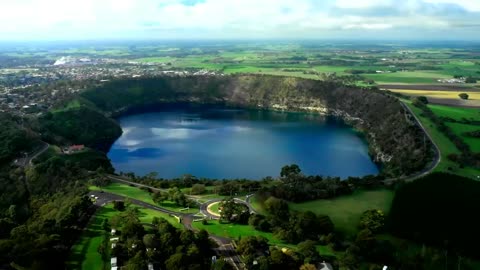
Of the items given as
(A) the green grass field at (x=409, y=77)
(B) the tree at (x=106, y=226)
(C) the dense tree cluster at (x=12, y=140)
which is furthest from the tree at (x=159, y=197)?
(A) the green grass field at (x=409, y=77)

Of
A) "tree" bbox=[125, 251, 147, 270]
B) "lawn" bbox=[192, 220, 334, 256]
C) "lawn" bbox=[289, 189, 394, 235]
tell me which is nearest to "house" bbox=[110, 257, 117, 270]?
"tree" bbox=[125, 251, 147, 270]

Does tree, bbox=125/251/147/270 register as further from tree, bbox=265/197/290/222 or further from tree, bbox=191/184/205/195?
tree, bbox=191/184/205/195

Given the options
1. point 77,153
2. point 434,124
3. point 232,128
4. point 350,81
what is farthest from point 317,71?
point 77,153

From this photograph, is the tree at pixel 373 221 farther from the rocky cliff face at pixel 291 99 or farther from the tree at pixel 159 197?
the rocky cliff face at pixel 291 99

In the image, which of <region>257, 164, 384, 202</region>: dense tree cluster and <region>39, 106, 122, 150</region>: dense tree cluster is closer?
<region>257, 164, 384, 202</region>: dense tree cluster

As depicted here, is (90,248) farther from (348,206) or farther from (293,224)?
(348,206)

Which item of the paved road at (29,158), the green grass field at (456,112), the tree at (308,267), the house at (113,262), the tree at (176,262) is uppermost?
the green grass field at (456,112)

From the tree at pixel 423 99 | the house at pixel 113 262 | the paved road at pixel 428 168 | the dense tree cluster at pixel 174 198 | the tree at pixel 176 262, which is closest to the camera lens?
the tree at pixel 176 262
